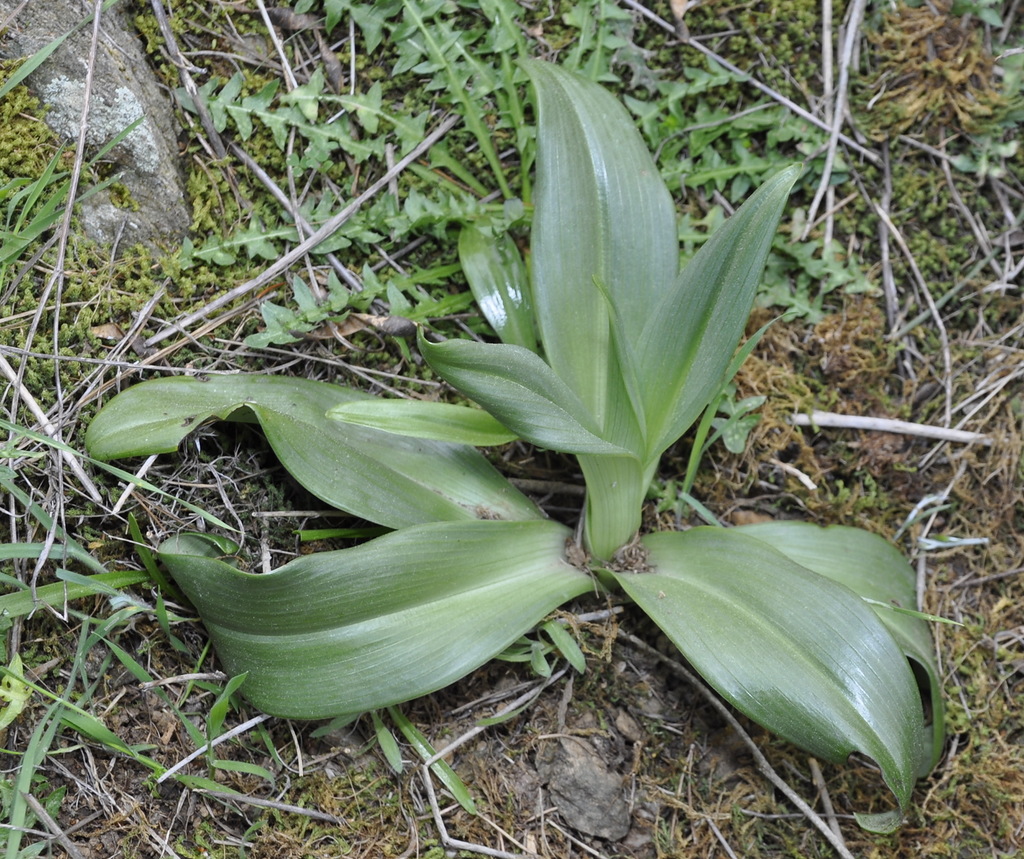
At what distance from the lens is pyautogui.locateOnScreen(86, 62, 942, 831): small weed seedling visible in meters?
1.54

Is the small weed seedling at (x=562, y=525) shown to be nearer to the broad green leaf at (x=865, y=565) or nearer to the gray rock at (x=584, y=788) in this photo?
the broad green leaf at (x=865, y=565)

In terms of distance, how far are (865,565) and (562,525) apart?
0.75 metres

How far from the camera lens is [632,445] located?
1735 millimetres

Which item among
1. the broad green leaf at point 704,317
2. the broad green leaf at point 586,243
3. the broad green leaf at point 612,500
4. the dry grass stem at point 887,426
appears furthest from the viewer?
the dry grass stem at point 887,426

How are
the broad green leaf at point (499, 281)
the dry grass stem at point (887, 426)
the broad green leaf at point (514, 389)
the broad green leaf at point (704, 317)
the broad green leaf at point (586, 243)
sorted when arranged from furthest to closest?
1. the dry grass stem at point (887, 426)
2. the broad green leaf at point (499, 281)
3. the broad green leaf at point (586, 243)
4. the broad green leaf at point (704, 317)
5. the broad green leaf at point (514, 389)

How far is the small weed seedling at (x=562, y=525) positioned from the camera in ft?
5.06

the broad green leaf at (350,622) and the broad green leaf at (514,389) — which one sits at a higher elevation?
the broad green leaf at (514,389)

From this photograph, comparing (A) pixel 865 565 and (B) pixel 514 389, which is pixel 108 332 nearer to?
(B) pixel 514 389

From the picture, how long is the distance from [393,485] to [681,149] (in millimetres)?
1268

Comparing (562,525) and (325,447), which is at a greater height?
(325,447)

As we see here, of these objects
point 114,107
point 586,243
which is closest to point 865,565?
point 586,243

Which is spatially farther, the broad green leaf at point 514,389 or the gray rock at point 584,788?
the gray rock at point 584,788

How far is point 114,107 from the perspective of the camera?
72.8 inches

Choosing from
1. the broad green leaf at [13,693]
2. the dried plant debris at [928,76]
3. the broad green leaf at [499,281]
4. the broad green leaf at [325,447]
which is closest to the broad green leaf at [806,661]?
the broad green leaf at [325,447]
